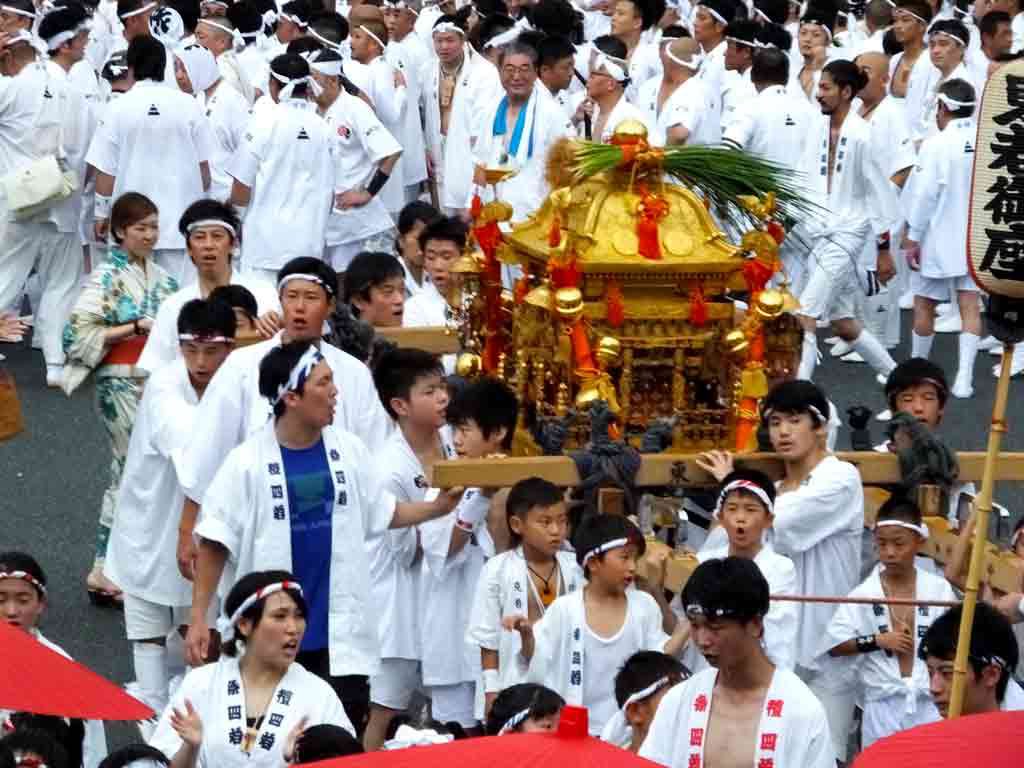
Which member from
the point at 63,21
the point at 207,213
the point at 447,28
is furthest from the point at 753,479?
the point at 447,28

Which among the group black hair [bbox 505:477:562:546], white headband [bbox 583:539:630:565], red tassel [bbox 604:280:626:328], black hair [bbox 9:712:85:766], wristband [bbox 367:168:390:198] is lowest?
black hair [bbox 9:712:85:766]

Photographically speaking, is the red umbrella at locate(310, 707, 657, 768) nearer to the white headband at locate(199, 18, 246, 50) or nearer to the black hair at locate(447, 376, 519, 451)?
the black hair at locate(447, 376, 519, 451)

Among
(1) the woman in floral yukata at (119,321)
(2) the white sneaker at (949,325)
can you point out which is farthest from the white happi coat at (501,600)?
(2) the white sneaker at (949,325)

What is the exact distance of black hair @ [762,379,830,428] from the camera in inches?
319

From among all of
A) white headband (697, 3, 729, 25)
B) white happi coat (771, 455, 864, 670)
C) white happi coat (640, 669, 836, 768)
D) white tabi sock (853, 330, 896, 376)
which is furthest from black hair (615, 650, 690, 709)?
white headband (697, 3, 729, 25)

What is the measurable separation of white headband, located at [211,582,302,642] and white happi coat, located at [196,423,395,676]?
19.9 inches

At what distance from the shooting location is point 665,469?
8.12 m

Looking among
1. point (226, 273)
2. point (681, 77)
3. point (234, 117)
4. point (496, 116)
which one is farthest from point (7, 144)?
point (226, 273)

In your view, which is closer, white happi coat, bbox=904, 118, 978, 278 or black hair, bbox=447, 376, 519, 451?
black hair, bbox=447, 376, 519, 451

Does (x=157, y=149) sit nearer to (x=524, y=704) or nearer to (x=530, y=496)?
(x=530, y=496)

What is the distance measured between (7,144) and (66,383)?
512 centimetres

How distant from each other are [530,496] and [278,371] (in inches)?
37.8

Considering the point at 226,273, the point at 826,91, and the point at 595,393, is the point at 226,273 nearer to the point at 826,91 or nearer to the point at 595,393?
the point at 595,393

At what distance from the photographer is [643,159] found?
862 centimetres
